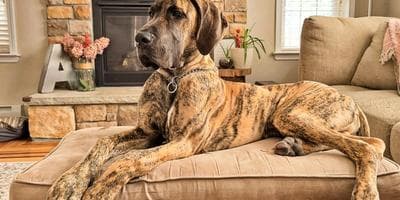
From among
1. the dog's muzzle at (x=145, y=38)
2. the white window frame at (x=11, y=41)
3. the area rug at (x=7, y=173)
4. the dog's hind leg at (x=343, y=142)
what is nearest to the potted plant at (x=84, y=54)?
the white window frame at (x=11, y=41)

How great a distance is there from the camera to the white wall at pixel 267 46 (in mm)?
4270

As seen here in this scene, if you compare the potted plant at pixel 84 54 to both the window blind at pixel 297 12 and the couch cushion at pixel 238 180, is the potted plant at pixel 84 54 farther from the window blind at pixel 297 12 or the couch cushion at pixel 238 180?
the couch cushion at pixel 238 180

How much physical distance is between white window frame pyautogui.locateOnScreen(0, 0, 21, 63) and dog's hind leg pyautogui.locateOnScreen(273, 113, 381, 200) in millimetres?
3099

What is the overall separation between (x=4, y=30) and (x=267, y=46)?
2719 mm

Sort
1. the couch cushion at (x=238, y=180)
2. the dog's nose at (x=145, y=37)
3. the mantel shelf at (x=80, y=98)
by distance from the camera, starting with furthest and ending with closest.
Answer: the mantel shelf at (x=80, y=98), the dog's nose at (x=145, y=37), the couch cushion at (x=238, y=180)

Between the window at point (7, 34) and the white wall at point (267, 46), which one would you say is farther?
the white wall at point (267, 46)

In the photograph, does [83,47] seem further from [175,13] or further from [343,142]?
[343,142]

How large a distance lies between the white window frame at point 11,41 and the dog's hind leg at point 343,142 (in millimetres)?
3099

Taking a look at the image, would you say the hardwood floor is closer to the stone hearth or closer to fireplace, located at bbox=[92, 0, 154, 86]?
the stone hearth

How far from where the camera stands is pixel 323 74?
2.94 metres

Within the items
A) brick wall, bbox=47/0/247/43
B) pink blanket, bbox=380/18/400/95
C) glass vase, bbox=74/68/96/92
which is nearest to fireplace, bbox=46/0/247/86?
brick wall, bbox=47/0/247/43

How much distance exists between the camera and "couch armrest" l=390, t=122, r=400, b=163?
71.9 inches

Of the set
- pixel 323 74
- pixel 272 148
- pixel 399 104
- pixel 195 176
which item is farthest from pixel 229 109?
pixel 323 74

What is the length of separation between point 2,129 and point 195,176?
2779mm
